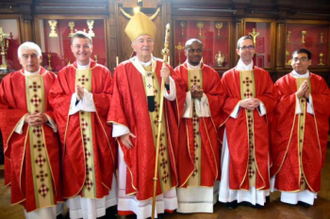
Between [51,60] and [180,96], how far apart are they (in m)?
3.74

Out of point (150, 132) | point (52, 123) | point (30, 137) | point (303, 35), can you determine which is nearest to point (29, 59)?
point (52, 123)

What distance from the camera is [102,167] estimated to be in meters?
2.90

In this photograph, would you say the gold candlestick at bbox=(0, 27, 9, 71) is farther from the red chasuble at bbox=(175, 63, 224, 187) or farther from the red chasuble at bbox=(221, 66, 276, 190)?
the red chasuble at bbox=(221, 66, 276, 190)

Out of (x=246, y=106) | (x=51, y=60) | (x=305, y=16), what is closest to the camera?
(x=246, y=106)

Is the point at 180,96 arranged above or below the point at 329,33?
below

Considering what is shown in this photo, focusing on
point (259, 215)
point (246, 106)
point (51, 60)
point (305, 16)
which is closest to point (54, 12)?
point (51, 60)

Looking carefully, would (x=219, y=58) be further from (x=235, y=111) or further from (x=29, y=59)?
(x=29, y=59)

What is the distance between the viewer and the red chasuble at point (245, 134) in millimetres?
3133

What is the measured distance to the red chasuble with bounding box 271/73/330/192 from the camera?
3.24 metres

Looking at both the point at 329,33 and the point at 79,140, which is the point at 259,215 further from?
the point at 329,33

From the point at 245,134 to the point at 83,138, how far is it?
70.6 inches

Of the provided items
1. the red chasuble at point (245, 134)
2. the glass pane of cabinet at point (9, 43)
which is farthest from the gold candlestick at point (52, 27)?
the red chasuble at point (245, 134)

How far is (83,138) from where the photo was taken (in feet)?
9.29

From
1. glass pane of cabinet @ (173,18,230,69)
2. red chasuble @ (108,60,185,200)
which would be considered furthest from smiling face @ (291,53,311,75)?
glass pane of cabinet @ (173,18,230,69)
